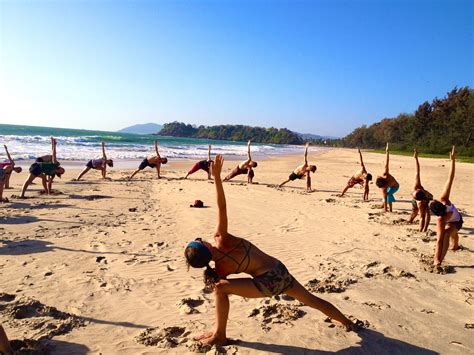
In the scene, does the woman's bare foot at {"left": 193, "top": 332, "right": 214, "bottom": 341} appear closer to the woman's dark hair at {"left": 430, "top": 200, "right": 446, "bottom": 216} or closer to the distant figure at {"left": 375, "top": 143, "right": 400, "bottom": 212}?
the woman's dark hair at {"left": 430, "top": 200, "right": 446, "bottom": 216}

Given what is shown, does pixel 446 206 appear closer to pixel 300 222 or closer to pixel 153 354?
pixel 300 222

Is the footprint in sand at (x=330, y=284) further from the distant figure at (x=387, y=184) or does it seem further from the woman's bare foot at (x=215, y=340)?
the distant figure at (x=387, y=184)

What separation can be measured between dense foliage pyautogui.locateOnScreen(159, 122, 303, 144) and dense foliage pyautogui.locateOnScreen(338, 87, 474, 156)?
180 ft

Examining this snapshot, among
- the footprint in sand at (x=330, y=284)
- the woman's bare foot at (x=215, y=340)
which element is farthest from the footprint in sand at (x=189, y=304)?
the footprint in sand at (x=330, y=284)

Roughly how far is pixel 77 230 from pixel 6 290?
3.12 m

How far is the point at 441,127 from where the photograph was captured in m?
48.9

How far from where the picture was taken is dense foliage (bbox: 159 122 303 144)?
124225 mm

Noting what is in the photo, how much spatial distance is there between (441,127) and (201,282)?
52907mm

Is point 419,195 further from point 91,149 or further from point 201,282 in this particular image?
point 91,149

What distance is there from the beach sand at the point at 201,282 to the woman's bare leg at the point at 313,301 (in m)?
0.16

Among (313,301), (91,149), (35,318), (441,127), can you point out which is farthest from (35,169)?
(441,127)

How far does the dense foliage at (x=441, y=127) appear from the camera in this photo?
40.9 metres

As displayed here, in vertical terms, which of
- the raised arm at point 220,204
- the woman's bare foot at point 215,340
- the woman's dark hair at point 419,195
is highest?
the raised arm at point 220,204

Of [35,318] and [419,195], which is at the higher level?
[419,195]
